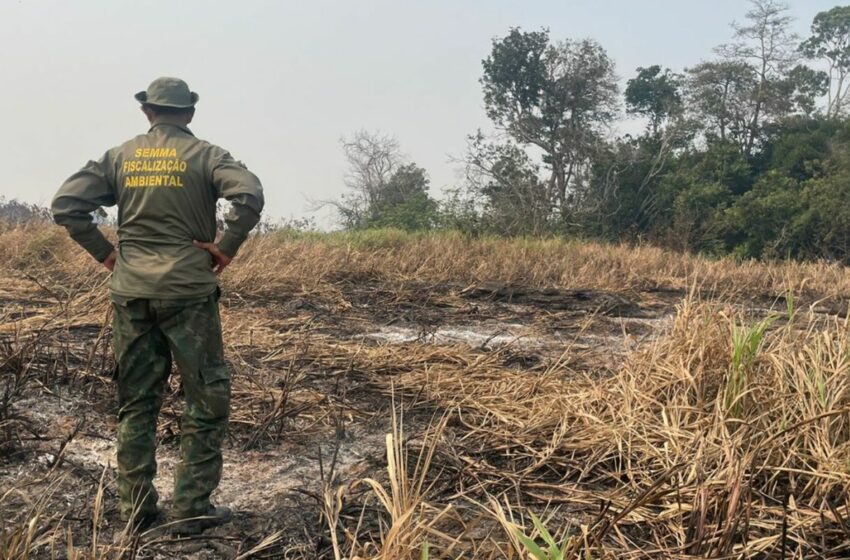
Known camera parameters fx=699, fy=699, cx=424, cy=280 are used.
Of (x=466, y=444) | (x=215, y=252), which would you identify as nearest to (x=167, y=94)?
(x=215, y=252)

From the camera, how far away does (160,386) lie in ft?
8.11

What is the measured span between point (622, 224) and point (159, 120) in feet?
66.8

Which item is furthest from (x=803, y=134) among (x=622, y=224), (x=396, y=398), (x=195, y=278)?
(x=195, y=278)

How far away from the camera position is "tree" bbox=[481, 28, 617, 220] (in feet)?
75.0

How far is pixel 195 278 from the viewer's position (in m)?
2.42

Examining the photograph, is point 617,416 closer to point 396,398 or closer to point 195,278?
point 396,398

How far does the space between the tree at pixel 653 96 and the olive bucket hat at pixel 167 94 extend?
77.3 ft

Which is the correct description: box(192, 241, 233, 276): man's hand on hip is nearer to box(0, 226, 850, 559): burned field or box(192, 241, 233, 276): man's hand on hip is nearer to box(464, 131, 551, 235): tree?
box(0, 226, 850, 559): burned field

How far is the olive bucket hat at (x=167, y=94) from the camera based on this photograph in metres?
2.50

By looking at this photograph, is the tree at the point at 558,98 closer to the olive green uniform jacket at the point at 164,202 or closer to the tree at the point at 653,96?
the tree at the point at 653,96

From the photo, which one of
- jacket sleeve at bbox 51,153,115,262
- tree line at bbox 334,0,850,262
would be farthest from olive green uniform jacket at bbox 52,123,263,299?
tree line at bbox 334,0,850,262

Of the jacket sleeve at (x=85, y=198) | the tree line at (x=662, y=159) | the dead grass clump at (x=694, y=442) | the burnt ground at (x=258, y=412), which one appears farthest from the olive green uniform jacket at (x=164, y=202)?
the tree line at (x=662, y=159)

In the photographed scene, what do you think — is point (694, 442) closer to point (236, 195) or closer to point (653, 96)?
point (236, 195)

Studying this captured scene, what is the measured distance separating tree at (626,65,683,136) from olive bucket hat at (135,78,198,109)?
23.5 meters
